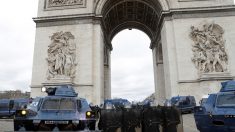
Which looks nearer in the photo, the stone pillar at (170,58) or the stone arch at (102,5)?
the stone pillar at (170,58)

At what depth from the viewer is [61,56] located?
→ 70.7 ft

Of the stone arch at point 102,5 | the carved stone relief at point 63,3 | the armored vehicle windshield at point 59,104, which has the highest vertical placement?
the carved stone relief at point 63,3

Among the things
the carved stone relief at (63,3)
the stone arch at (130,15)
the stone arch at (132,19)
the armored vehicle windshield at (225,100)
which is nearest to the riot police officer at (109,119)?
the armored vehicle windshield at (225,100)

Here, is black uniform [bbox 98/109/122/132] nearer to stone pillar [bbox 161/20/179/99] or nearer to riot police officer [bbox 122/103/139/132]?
riot police officer [bbox 122/103/139/132]

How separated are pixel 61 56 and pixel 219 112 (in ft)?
52.0

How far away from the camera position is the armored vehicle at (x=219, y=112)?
24.3ft

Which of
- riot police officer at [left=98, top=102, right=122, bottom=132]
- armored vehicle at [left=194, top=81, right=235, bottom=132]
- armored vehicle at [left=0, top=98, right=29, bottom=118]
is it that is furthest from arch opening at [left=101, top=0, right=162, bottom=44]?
riot police officer at [left=98, top=102, right=122, bottom=132]

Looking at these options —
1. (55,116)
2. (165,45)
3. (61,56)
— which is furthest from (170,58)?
(55,116)

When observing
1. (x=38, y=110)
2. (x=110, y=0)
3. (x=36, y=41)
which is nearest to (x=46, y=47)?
(x=36, y=41)

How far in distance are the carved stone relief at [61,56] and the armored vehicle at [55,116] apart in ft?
43.4

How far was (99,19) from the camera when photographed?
22719mm

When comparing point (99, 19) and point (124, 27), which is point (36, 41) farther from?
point (124, 27)

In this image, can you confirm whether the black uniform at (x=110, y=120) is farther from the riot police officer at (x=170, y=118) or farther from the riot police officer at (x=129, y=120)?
the riot police officer at (x=170, y=118)

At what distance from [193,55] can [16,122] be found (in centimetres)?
1668
